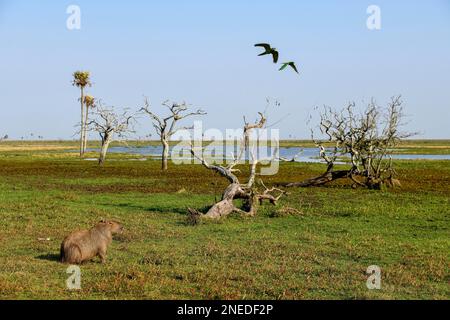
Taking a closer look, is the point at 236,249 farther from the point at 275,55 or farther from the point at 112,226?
the point at 275,55

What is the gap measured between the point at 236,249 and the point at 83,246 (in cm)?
395

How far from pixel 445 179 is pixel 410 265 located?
2782 cm

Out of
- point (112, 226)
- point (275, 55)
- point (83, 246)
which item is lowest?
point (83, 246)

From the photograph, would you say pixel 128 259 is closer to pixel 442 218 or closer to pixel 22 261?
pixel 22 261

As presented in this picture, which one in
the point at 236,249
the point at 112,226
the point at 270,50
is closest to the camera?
the point at 270,50

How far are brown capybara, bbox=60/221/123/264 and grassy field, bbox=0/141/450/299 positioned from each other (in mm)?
227

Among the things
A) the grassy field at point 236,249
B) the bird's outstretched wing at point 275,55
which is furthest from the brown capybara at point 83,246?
the bird's outstretched wing at point 275,55

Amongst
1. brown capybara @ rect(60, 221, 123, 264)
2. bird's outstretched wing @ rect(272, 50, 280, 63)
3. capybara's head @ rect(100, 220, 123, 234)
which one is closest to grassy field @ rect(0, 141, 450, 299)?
brown capybara @ rect(60, 221, 123, 264)

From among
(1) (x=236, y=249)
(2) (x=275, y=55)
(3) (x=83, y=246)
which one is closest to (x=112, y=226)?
(3) (x=83, y=246)

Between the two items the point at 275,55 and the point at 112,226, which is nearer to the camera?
the point at 275,55

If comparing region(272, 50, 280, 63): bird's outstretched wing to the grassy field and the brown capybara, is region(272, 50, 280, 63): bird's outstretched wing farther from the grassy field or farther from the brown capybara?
the brown capybara

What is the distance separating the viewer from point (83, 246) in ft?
38.2

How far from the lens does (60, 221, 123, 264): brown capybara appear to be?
11.6 metres
